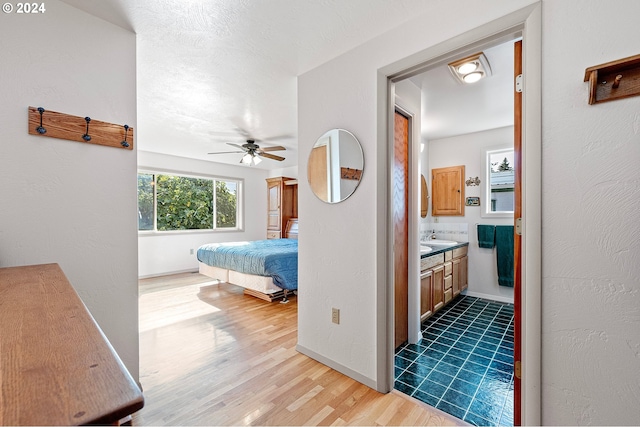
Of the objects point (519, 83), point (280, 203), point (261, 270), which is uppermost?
point (519, 83)

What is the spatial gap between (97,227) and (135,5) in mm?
1300

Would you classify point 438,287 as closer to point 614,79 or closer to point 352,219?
point 352,219

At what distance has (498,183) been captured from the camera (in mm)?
3920

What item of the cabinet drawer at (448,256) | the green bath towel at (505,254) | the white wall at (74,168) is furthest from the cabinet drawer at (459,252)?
the white wall at (74,168)

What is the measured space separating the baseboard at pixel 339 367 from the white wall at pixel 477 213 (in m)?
2.82

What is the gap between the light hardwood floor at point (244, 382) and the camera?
1.61 metres

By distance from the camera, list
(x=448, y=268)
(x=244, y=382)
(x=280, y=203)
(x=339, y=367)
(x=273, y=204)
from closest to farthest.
A: 1. (x=244, y=382)
2. (x=339, y=367)
3. (x=448, y=268)
4. (x=280, y=203)
5. (x=273, y=204)

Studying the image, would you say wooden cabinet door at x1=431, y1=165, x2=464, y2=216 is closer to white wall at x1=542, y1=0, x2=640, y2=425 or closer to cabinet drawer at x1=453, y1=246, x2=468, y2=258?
cabinet drawer at x1=453, y1=246, x2=468, y2=258

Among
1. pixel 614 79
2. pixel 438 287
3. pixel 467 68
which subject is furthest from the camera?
pixel 438 287

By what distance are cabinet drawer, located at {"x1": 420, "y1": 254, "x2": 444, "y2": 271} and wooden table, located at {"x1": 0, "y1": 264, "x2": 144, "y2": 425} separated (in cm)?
271

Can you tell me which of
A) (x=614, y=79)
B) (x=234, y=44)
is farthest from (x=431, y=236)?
(x=234, y=44)

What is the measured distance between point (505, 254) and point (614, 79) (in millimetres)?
3070

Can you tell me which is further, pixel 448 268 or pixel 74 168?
pixel 448 268

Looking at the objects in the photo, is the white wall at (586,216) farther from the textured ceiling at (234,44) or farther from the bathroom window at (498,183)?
the bathroom window at (498,183)
